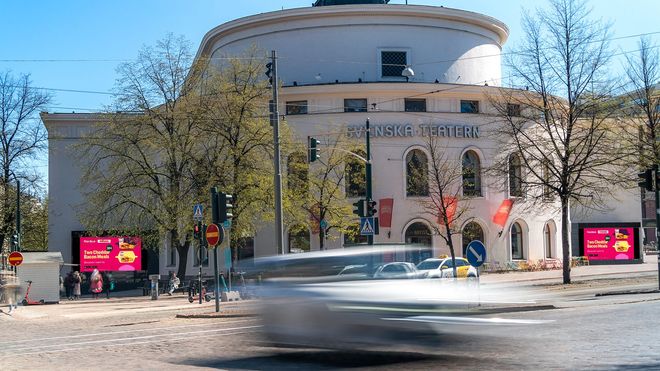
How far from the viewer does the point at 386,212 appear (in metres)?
48.7

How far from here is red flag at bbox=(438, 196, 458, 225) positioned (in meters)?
46.5

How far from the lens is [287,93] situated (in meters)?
49.3

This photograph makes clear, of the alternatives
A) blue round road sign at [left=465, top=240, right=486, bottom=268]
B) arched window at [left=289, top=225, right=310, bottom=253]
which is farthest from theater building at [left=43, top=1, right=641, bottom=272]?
blue round road sign at [left=465, top=240, right=486, bottom=268]

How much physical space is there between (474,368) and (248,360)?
3850mm

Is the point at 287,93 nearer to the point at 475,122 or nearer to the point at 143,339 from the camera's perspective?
the point at 475,122

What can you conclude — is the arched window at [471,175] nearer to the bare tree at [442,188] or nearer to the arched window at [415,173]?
the bare tree at [442,188]

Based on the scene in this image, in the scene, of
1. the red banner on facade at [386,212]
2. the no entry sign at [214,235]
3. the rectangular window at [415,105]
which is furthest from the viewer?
the rectangular window at [415,105]

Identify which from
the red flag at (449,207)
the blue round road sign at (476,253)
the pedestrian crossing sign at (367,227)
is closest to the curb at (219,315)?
the blue round road sign at (476,253)

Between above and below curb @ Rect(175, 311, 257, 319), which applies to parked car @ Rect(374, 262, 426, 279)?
above

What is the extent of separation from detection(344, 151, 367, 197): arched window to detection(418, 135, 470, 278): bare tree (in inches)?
143

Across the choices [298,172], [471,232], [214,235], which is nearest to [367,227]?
[214,235]

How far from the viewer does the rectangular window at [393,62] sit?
52.4 meters

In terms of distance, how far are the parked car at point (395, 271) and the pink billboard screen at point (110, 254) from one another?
115 ft

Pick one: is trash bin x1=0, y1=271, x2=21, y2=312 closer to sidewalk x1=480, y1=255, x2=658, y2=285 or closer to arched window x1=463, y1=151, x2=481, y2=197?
sidewalk x1=480, y1=255, x2=658, y2=285
